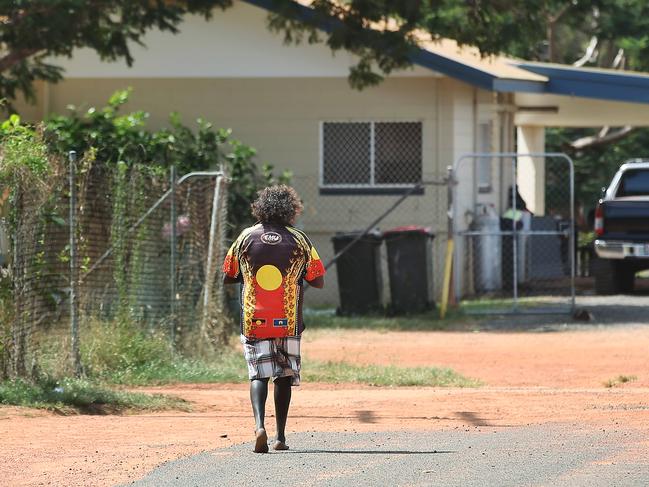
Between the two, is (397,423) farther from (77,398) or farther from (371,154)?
(371,154)

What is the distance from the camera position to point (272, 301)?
344 inches

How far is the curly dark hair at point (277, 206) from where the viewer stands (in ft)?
29.1

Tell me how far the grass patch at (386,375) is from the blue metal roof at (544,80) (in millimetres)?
6793

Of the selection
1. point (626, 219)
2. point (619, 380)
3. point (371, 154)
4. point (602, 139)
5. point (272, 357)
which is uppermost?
point (602, 139)

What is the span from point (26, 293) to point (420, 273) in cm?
881

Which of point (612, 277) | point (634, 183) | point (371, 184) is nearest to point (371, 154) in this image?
point (371, 184)

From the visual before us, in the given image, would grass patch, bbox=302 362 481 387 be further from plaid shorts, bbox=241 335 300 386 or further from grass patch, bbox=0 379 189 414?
plaid shorts, bbox=241 335 300 386

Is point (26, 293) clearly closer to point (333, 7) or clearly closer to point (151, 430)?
point (151, 430)

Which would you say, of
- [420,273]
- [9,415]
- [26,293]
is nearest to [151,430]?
[9,415]

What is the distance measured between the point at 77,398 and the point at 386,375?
3.58 m

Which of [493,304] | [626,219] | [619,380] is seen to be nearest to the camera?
[619,380]

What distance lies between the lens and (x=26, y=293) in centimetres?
1155

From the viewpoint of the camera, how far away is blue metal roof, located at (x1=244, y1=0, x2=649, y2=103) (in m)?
20.9

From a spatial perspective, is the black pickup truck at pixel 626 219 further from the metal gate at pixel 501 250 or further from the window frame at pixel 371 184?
the window frame at pixel 371 184
